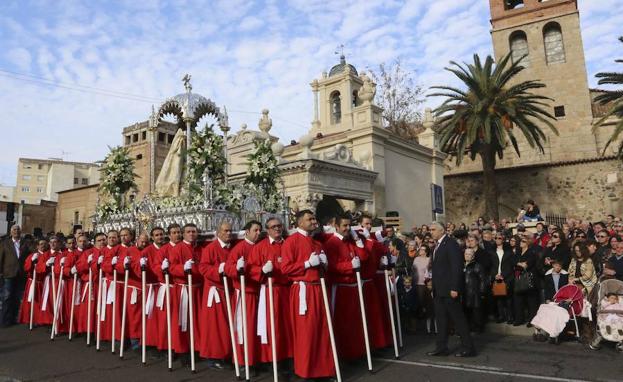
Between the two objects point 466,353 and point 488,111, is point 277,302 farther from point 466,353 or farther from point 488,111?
point 488,111

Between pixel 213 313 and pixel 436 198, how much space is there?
59.7 ft

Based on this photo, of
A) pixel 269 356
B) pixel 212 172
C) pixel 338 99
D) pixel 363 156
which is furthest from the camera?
pixel 338 99

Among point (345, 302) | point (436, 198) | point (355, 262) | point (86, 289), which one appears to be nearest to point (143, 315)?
point (86, 289)

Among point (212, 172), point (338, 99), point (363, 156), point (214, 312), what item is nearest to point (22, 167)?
point (338, 99)

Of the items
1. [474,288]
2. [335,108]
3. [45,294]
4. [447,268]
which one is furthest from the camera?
[335,108]

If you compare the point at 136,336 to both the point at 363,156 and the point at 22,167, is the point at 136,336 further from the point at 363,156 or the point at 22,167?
the point at 22,167

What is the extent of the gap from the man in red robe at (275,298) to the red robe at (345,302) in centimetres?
68

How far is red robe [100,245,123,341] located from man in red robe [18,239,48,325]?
284 cm

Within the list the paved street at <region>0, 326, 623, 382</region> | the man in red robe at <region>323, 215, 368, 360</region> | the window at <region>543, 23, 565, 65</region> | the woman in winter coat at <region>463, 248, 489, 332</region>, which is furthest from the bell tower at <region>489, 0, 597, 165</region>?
the man in red robe at <region>323, 215, 368, 360</region>

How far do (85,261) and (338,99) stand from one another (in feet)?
74.4

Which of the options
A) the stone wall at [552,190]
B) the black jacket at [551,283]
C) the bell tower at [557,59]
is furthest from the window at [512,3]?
the black jacket at [551,283]

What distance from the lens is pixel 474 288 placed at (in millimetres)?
8484

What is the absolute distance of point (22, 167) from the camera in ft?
237

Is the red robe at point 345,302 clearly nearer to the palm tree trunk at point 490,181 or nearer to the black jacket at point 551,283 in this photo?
the black jacket at point 551,283
